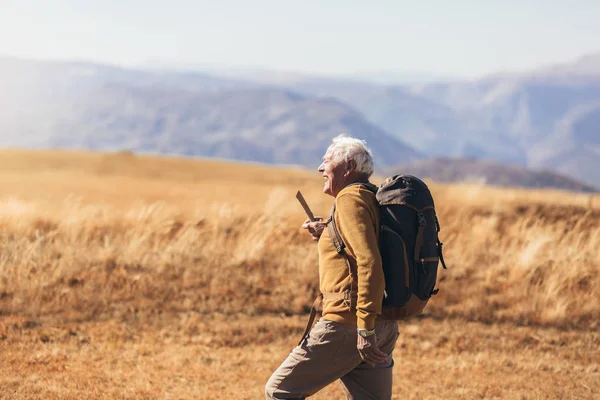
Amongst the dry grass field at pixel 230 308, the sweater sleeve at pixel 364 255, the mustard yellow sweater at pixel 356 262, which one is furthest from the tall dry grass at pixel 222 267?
the sweater sleeve at pixel 364 255

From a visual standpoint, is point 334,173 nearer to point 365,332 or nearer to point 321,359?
point 365,332

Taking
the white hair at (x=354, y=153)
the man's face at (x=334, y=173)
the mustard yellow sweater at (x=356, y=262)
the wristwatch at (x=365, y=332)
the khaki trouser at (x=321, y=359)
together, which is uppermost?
the white hair at (x=354, y=153)

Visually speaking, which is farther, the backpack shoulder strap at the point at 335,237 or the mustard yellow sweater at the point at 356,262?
the backpack shoulder strap at the point at 335,237

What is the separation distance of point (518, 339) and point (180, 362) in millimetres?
4014

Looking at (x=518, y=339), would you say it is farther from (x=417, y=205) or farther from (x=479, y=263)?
(x=417, y=205)

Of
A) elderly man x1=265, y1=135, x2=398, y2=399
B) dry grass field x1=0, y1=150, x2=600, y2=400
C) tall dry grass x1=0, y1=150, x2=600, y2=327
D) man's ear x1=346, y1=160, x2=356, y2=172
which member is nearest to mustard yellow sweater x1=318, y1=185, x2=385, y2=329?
elderly man x1=265, y1=135, x2=398, y2=399

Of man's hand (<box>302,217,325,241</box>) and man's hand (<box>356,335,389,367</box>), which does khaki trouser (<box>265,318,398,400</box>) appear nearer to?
man's hand (<box>356,335,389,367</box>)

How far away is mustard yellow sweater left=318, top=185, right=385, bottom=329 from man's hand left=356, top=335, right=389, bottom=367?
83 millimetres

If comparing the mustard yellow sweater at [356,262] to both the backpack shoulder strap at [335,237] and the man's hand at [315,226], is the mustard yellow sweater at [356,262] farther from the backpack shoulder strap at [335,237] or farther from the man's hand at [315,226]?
the man's hand at [315,226]

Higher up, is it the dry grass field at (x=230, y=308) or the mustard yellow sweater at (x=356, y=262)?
the mustard yellow sweater at (x=356, y=262)

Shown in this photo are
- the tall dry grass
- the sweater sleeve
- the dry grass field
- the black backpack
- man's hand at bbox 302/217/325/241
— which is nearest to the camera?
the sweater sleeve

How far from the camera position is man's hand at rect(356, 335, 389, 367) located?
3.27 m

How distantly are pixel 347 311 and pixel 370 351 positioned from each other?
229 millimetres

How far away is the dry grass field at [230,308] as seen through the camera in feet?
20.2
